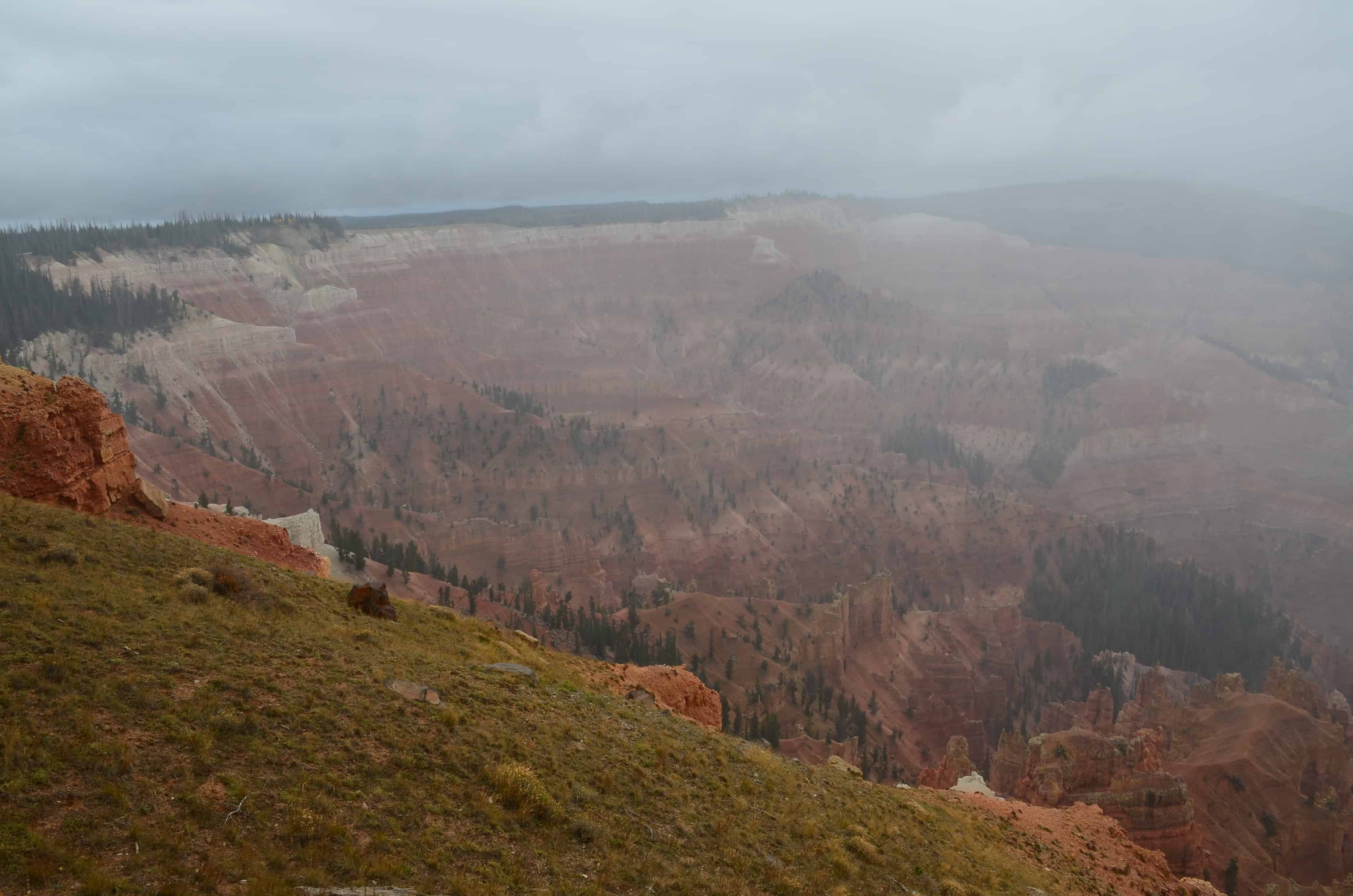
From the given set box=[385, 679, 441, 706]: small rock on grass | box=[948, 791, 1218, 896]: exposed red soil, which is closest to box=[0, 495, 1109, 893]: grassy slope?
box=[385, 679, 441, 706]: small rock on grass

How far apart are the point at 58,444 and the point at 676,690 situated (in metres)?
19.3

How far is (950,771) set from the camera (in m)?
52.0

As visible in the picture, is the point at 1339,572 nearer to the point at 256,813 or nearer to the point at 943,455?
the point at 943,455

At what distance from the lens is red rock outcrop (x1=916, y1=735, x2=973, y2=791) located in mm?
50625

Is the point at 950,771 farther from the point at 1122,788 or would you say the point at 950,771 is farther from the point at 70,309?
the point at 70,309

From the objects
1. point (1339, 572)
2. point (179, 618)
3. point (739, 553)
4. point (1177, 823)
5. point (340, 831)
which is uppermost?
point (179, 618)

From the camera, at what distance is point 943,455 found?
179875mm

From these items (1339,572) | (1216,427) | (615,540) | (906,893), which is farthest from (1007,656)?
(1216,427)

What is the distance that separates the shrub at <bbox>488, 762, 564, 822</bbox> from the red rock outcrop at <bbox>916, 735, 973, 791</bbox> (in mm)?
41156

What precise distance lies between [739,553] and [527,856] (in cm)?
10728

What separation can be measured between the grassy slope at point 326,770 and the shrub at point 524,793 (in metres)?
0.15

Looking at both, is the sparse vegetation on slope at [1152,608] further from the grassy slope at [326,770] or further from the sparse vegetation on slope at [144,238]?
the sparse vegetation on slope at [144,238]

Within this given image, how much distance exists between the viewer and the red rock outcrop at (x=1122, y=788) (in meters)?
42.2

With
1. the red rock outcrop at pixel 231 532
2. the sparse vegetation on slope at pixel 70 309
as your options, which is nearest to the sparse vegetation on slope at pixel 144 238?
the sparse vegetation on slope at pixel 70 309
